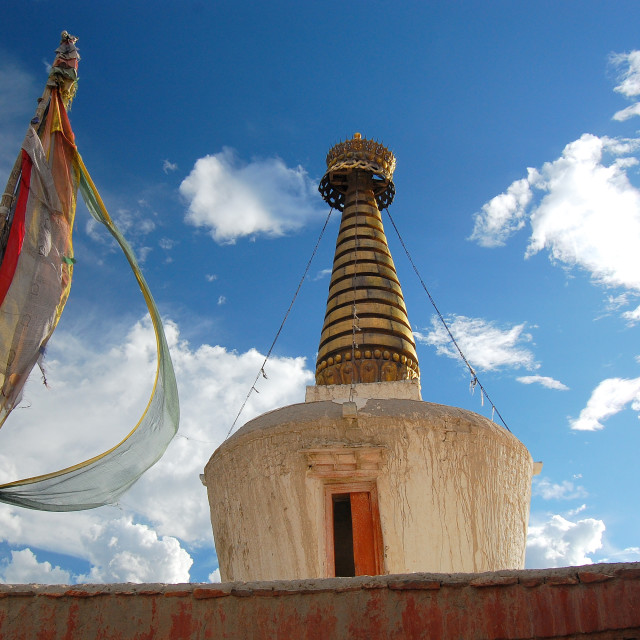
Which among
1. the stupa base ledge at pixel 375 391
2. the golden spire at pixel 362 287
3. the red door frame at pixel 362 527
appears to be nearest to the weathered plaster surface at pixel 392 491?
the red door frame at pixel 362 527

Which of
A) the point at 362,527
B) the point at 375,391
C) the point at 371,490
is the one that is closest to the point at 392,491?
the point at 371,490

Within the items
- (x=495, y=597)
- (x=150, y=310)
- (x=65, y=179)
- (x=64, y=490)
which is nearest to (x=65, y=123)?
(x=65, y=179)

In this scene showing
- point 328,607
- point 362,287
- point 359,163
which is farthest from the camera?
point 359,163

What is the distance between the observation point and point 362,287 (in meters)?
11.4

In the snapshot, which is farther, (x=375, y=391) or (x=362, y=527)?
(x=375, y=391)

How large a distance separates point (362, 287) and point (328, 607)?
26.0 feet

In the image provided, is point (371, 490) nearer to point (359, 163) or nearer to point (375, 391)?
point (375, 391)

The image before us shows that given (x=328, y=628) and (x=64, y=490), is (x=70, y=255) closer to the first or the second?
(x=64, y=490)

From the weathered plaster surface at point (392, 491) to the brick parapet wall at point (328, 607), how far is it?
2599mm

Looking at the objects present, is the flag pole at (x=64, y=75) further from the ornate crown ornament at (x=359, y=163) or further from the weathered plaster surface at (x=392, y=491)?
the ornate crown ornament at (x=359, y=163)

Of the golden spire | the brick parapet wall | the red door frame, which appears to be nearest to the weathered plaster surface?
the red door frame

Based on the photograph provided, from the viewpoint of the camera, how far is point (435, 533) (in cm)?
646

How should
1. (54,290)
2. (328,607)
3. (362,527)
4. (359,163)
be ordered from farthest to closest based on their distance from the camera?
(359,163)
(54,290)
(362,527)
(328,607)

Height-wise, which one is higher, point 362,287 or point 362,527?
point 362,287
